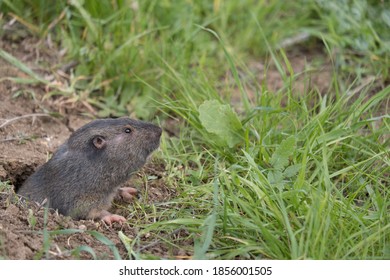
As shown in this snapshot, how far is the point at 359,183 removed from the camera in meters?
4.57

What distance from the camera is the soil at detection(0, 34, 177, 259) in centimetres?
388

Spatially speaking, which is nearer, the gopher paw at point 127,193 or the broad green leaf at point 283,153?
the broad green leaf at point 283,153

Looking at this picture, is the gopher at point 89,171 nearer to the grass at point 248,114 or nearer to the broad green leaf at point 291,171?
the grass at point 248,114

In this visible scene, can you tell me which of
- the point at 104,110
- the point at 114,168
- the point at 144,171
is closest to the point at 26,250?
the point at 114,168

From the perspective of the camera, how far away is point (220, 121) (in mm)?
4953

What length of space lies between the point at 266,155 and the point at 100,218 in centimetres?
129

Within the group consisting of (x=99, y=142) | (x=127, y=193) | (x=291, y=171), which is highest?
(x=99, y=142)

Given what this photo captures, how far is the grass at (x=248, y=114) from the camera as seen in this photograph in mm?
3916

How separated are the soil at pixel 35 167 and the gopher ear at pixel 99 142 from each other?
45 centimetres

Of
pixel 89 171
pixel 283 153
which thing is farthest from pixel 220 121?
pixel 89 171

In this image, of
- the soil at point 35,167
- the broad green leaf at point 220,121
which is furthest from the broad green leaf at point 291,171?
the soil at point 35,167

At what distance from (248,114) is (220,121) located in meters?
0.30

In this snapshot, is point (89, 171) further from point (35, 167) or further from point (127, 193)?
point (35, 167)

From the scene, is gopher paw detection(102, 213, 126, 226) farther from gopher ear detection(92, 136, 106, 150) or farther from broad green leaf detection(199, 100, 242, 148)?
broad green leaf detection(199, 100, 242, 148)
